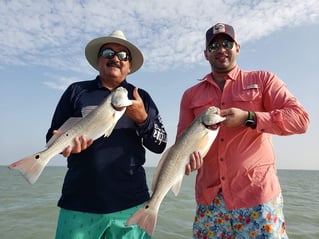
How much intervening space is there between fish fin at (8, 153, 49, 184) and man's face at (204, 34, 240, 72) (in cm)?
258

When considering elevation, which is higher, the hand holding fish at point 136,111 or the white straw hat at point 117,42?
the white straw hat at point 117,42

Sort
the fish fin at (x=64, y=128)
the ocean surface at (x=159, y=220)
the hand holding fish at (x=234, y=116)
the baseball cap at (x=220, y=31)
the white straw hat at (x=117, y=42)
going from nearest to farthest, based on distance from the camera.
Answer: the hand holding fish at (x=234, y=116)
the fish fin at (x=64, y=128)
the baseball cap at (x=220, y=31)
the white straw hat at (x=117, y=42)
the ocean surface at (x=159, y=220)

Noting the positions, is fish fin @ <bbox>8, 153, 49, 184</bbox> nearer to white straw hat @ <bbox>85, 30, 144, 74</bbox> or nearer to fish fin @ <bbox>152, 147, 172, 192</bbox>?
fish fin @ <bbox>152, 147, 172, 192</bbox>

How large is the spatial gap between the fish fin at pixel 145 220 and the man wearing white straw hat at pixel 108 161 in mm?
548

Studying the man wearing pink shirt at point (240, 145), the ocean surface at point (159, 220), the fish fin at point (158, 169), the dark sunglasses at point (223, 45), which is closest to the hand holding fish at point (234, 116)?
the man wearing pink shirt at point (240, 145)

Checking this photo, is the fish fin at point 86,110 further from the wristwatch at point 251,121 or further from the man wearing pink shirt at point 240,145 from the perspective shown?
the wristwatch at point 251,121

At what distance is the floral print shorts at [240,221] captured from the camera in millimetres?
3277

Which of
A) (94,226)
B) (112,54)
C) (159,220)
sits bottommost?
(159,220)

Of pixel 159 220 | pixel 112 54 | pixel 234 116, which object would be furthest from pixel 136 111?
pixel 159 220

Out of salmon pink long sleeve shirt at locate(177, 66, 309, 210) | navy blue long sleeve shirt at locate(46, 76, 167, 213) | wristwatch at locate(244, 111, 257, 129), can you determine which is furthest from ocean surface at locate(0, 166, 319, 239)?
wristwatch at locate(244, 111, 257, 129)

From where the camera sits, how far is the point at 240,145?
145 inches

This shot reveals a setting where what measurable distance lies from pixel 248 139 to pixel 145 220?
1.61 m

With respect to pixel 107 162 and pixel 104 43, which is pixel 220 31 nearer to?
pixel 104 43

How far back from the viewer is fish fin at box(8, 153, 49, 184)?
3.22m
